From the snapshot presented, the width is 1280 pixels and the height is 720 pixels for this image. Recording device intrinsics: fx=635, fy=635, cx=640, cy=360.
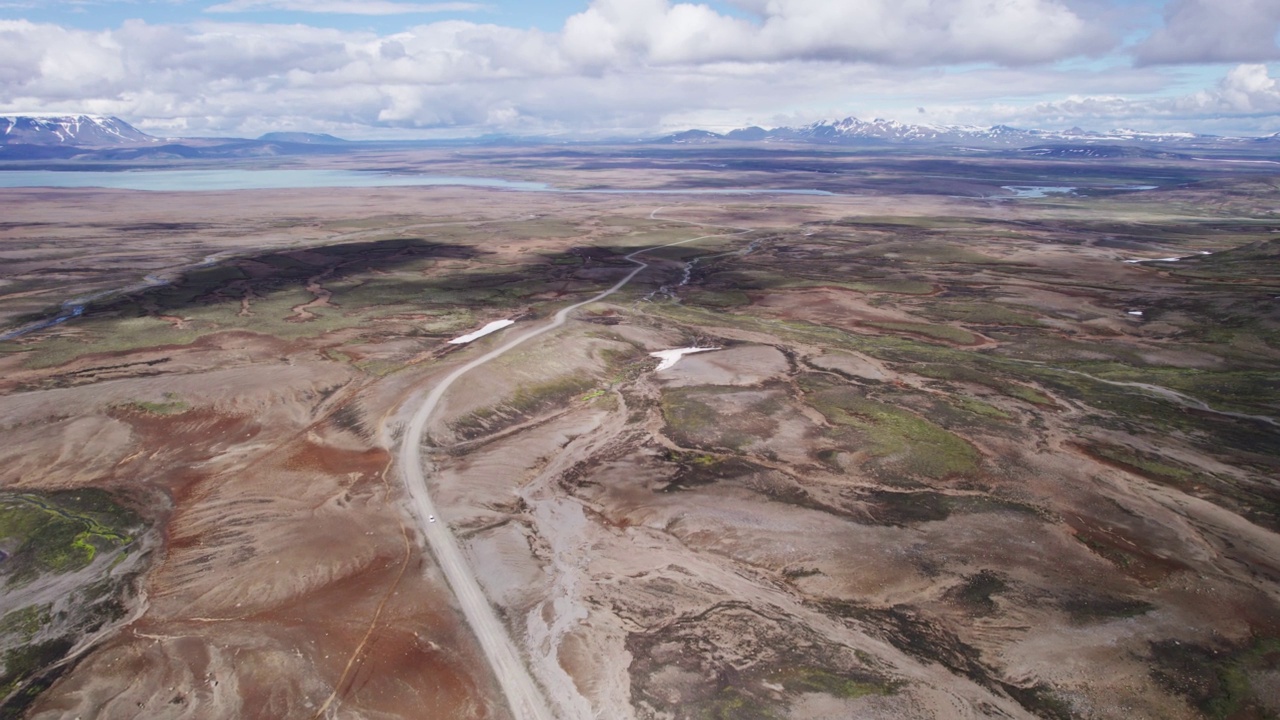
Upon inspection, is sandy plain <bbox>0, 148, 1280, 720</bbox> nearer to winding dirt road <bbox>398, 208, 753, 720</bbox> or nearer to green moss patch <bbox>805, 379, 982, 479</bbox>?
green moss patch <bbox>805, 379, 982, 479</bbox>

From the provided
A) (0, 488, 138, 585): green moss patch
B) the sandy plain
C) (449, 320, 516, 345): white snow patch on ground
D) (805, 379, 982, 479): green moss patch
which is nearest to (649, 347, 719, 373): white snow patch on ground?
the sandy plain

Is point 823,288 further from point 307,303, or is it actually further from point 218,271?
Answer: point 218,271

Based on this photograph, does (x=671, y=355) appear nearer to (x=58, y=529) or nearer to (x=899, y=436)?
(x=899, y=436)

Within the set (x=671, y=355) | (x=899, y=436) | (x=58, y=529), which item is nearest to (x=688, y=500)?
(x=899, y=436)

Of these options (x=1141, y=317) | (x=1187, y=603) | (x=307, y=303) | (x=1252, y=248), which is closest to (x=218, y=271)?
(x=307, y=303)

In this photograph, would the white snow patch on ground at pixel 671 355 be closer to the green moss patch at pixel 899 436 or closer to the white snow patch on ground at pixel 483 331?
the green moss patch at pixel 899 436
